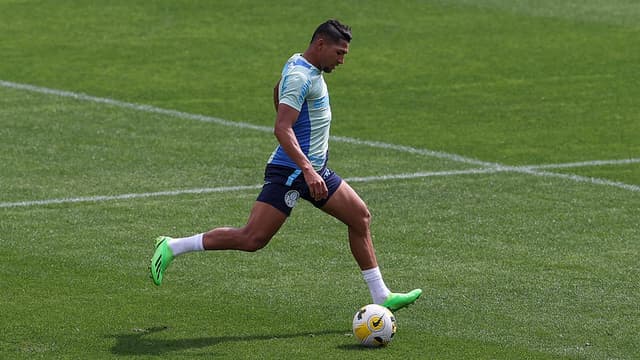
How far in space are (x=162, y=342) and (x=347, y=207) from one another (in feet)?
5.33

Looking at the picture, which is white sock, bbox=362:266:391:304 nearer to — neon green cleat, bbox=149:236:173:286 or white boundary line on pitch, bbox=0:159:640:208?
neon green cleat, bbox=149:236:173:286

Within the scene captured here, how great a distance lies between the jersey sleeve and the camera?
11.4 m

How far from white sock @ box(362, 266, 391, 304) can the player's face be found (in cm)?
151

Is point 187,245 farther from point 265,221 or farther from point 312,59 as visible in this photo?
point 312,59

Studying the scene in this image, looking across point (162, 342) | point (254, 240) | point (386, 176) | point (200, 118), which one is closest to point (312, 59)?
point (254, 240)

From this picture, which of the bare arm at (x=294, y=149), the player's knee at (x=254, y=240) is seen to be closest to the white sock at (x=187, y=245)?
the player's knee at (x=254, y=240)

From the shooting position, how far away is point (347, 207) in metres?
11.7

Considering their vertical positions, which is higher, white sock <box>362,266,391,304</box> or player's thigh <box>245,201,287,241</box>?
player's thigh <box>245,201,287,241</box>

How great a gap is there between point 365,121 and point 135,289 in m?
7.97

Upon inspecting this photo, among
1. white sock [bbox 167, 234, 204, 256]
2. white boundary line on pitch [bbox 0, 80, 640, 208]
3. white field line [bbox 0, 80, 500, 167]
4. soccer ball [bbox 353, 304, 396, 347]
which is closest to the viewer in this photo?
soccer ball [bbox 353, 304, 396, 347]

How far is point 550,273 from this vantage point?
43.3 feet

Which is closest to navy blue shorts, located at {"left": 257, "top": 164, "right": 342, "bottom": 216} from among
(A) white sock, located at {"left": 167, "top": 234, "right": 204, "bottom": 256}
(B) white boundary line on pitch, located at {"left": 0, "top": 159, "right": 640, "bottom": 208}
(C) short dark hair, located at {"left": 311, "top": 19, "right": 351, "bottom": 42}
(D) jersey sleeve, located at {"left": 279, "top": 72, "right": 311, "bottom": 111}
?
(D) jersey sleeve, located at {"left": 279, "top": 72, "right": 311, "bottom": 111}

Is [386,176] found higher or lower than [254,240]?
lower

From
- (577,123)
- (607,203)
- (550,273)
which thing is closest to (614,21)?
(577,123)
